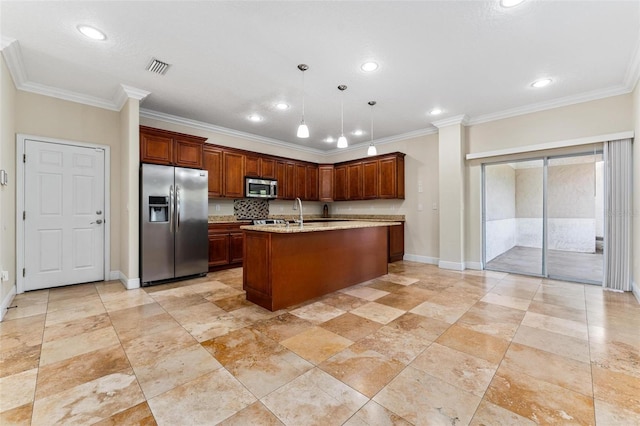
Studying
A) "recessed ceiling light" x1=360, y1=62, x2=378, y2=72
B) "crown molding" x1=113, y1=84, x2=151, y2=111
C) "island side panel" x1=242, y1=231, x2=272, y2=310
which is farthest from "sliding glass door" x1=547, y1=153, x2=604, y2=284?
"crown molding" x1=113, y1=84, x2=151, y2=111

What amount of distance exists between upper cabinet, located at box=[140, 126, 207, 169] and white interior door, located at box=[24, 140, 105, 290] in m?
0.79

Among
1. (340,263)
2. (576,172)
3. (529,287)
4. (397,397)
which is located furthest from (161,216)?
(576,172)

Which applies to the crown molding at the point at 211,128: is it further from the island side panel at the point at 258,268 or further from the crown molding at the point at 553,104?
the crown molding at the point at 553,104

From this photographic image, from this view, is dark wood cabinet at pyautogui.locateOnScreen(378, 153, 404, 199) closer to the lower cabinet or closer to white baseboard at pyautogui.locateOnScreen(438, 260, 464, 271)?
white baseboard at pyautogui.locateOnScreen(438, 260, 464, 271)

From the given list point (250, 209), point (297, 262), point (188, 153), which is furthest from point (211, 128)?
point (297, 262)

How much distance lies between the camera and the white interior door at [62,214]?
3783 millimetres

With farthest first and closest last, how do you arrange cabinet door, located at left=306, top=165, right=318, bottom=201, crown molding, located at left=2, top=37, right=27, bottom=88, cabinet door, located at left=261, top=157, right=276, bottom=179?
cabinet door, located at left=306, top=165, right=318, bottom=201 < cabinet door, located at left=261, top=157, right=276, bottom=179 < crown molding, located at left=2, top=37, right=27, bottom=88

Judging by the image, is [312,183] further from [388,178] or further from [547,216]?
[547,216]

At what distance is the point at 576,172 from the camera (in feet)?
14.6

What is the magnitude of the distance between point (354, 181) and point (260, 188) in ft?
7.46

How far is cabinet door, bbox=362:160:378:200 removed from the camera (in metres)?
6.29

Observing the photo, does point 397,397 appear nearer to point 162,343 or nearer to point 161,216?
point 162,343

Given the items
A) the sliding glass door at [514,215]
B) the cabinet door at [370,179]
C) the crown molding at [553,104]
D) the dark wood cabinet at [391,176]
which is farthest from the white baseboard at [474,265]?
the crown molding at [553,104]

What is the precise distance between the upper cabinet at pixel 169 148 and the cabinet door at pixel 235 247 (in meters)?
1.44
